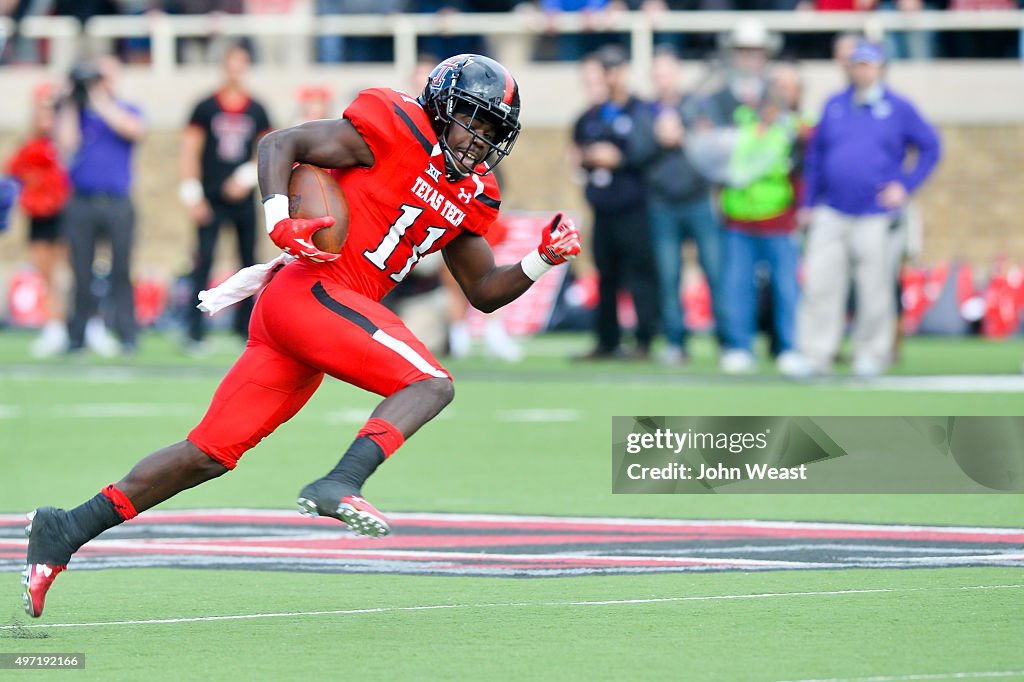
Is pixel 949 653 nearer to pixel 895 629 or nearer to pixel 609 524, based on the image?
pixel 895 629

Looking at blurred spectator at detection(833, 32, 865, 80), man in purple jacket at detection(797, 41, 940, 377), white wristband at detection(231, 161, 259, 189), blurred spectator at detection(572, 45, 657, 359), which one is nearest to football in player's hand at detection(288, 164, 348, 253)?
man in purple jacket at detection(797, 41, 940, 377)

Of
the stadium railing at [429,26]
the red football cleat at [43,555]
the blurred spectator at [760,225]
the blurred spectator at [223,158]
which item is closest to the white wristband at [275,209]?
the red football cleat at [43,555]

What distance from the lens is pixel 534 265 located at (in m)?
6.73

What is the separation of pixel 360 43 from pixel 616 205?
28.8ft

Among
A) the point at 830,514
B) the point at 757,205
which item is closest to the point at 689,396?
the point at 757,205

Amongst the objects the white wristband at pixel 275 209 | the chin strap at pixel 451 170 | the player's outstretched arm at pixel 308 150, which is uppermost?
the player's outstretched arm at pixel 308 150

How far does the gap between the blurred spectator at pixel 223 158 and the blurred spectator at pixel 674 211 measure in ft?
11.4

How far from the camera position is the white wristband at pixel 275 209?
6.17 meters

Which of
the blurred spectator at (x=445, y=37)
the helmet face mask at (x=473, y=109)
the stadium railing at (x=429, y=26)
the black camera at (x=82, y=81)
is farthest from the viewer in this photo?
the blurred spectator at (x=445, y=37)

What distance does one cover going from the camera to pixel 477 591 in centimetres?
657

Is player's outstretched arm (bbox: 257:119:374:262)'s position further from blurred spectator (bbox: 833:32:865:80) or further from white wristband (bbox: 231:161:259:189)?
white wristband (bbox: 231:161:259:189)

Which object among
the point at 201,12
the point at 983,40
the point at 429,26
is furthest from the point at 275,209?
the point at 201,12

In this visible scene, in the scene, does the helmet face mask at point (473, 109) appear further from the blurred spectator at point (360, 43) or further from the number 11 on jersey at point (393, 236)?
the blurred spectator at point (360, 43)

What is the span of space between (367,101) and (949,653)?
8.67 ft
